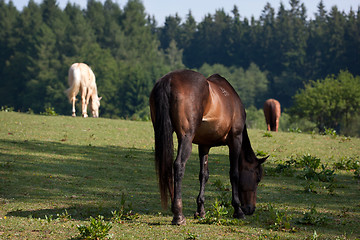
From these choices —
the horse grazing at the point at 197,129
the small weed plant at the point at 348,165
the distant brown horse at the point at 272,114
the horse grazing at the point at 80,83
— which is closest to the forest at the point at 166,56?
the distant brown horse at the point at 272,114

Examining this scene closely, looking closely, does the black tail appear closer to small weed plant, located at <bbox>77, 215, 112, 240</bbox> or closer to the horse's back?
the horse's back

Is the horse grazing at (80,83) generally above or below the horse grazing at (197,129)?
above

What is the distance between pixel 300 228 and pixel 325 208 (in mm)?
2232

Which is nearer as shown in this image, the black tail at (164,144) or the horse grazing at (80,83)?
the black tail at (164,144)

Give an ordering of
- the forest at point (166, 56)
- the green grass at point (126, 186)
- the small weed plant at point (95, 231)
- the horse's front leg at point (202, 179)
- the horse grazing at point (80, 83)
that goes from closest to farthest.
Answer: the small weed plant at point (95, 231)
the green grass at point (126, 186)
the horse's front leg at point (202, 179)
the horse grazing at point (80, 83)
the forest at point (166, 56)

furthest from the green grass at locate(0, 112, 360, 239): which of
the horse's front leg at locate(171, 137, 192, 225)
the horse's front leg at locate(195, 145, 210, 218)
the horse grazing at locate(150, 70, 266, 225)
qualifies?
the horse grazing at locate(150, 70, 266, 225)

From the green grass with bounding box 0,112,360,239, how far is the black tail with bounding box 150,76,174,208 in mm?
641

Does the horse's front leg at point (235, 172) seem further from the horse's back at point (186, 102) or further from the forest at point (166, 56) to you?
the forest at point (166, 56)

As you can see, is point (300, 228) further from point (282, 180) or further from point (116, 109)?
point (116, 109)

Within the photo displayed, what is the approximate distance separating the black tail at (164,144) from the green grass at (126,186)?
0.64 m

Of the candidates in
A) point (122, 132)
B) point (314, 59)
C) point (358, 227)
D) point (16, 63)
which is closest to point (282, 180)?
point (358, 227)

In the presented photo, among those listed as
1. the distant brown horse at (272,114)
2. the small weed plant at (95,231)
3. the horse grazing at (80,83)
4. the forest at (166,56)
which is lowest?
the small weed plant at (95,231)

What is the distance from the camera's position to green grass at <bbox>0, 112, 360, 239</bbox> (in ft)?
24.6

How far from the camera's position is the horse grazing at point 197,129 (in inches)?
298
